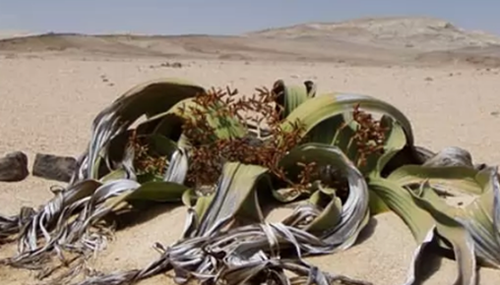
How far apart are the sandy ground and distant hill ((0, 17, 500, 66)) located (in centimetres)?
1142

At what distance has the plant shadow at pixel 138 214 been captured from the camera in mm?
3469

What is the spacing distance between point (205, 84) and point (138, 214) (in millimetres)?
9023

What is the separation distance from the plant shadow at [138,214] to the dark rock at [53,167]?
1432 millimetres

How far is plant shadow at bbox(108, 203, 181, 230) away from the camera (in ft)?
11.4

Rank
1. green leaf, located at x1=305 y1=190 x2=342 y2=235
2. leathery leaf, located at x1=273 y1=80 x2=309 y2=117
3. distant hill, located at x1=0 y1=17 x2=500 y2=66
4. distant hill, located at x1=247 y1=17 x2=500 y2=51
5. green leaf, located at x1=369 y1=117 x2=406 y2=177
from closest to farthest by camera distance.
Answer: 1. green leaf, located at x1=305 y1=190 x2=342 y2=235
2. green leaf, located at x1=369 y1=117 x2=406 y2=177
3. leathery leaf, located at x1=273 y1=80 x2=309 y2=117
4. distant hill, located at x1=0 y1=17 x2=500 y2=66
5. distant hill, located at x1=247 y1=17 x2=500 y2=51

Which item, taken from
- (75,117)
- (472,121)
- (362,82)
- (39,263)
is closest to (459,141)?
(472,121)

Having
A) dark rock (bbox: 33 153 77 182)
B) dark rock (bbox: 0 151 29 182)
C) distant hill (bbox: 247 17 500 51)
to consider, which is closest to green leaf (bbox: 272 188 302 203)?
dark rock (bbox: 33 153 77 182)

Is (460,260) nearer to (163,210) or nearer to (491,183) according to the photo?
(491,183)

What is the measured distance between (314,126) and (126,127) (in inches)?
33.6

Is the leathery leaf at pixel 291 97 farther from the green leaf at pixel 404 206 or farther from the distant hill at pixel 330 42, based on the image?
the distant hill at pixel 330 42

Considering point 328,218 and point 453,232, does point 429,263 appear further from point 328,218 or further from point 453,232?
point 328,218

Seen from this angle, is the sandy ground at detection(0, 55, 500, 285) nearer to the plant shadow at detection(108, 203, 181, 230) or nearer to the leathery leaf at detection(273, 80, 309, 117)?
the plant shadow at detection(108, 203, 181, 230)

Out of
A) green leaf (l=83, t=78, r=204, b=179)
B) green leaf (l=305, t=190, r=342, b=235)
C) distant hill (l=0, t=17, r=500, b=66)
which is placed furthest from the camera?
distant hill (l=0, t=17, r=500, b=66)

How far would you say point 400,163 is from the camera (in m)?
3.68
